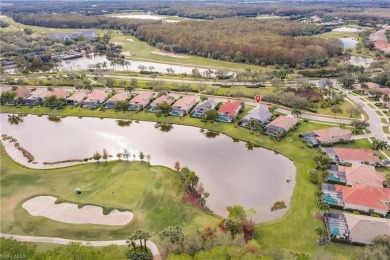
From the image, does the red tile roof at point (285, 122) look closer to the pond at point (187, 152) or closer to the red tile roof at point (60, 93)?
the pond at point (187, 152)

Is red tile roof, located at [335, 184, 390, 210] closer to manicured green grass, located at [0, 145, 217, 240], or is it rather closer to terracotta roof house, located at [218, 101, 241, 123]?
manicured green grass, located at [0, 145, 217, 240]

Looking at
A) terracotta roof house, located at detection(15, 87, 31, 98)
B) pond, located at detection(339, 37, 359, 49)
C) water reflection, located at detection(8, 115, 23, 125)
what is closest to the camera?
water reflection, located at detection(8, 115, 23, 125)

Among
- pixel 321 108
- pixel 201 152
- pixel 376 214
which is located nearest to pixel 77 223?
pixel 201 152

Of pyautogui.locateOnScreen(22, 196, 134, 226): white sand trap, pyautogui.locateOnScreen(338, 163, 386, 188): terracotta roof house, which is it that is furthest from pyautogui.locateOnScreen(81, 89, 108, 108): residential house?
pyautogui.locateOnScreen(338, 163, 386, 188): terracotta roof house

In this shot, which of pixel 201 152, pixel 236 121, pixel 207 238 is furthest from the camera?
pixel 236 121

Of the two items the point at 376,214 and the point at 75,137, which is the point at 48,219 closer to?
the point at 75,137

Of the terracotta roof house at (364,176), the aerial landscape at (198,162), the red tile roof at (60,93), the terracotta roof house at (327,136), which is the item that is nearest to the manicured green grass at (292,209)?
the aerial landscape at (198,162)

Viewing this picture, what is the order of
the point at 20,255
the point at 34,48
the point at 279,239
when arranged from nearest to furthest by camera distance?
the point at 20,255, the point at 279,239, the point at 34,48
